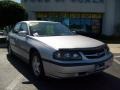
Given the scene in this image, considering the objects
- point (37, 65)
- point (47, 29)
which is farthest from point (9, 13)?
point (37, 65)

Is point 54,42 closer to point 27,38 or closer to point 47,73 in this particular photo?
point 47,73

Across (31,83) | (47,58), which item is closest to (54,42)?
(47,58)

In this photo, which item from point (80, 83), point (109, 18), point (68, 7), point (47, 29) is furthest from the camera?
point (109, 18)

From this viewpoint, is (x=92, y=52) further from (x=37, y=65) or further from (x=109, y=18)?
(x=109, y=18)

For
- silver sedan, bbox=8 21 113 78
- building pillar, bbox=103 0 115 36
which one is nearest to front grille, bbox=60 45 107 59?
silver sedan, bbox=8 21 113 78

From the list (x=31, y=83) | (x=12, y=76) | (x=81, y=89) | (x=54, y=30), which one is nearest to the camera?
(x=81, y=89)

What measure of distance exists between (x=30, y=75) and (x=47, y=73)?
1.25 meters

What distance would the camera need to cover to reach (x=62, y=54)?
22.2ft

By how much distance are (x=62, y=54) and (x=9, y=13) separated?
14.3 metres

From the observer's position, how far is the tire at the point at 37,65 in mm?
7294

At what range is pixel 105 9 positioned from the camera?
1380 inches

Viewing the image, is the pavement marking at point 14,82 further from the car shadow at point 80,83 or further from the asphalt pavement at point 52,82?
the car shadow at point 80,83

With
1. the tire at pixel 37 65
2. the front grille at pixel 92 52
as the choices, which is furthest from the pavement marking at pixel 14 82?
the front grille at pixel 92 52

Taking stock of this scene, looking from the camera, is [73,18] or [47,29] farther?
[73,18]
